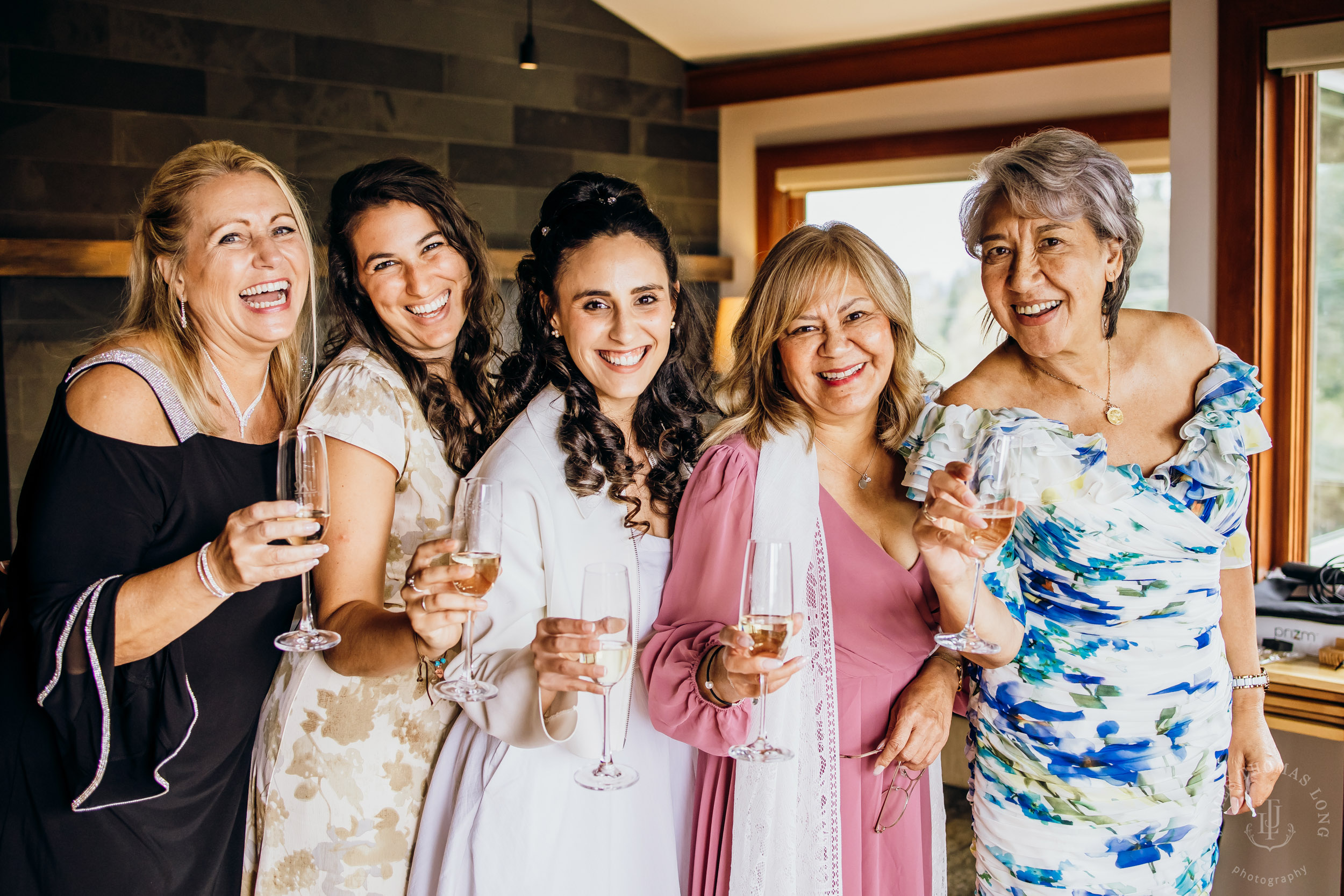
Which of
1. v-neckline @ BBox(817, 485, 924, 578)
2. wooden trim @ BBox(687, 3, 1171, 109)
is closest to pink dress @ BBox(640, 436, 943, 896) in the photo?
v-neckline @ BBox(817, 485, 924, 578)

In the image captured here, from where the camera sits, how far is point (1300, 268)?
3.20 metres

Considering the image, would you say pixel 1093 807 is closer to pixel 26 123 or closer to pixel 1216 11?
pixel 1216 11

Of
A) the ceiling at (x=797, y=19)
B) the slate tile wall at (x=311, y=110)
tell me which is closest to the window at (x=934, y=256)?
the ceiling at (x=797, y=19)

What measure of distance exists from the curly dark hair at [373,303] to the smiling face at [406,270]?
0.01 metres

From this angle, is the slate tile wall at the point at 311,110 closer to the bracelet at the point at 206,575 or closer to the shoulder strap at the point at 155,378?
the shoulder strap at the point at 155,378

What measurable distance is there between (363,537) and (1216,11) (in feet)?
9.76

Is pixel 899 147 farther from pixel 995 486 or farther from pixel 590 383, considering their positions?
pixel 995 486

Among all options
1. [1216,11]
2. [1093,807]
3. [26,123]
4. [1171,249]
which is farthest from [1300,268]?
[26,123]

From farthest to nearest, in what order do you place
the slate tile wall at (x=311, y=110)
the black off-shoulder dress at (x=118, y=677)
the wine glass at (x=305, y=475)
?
the slate tile wall at (x=311, y=110) < the black off-shoulder dress at (x=118, y=677) < the wine glass at (x=305, y=475)

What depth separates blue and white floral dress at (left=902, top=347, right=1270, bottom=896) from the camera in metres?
1.72

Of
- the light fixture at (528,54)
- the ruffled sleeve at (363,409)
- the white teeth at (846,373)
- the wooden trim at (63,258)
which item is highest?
the light fixture at (528,54)

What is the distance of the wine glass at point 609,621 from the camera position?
131 cm

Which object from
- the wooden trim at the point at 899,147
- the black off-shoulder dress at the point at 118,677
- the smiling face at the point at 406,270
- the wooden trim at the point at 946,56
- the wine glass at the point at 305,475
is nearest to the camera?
the wine glass at the point at 305,475

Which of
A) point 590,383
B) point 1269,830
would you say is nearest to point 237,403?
point 590,383
